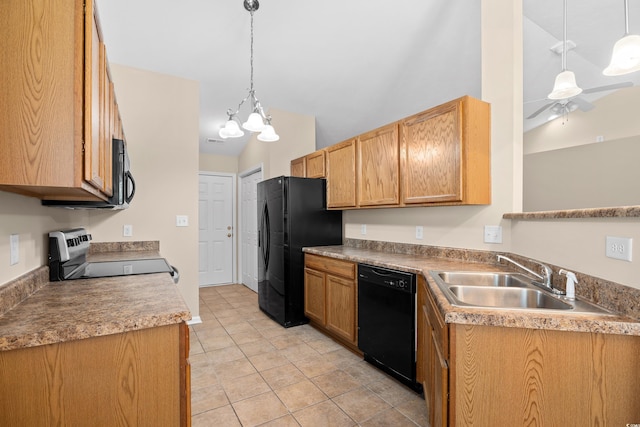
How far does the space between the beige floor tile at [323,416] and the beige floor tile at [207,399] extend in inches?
21.3

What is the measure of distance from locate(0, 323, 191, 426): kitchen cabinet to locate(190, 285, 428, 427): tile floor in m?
0.95

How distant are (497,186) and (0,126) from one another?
103 inches

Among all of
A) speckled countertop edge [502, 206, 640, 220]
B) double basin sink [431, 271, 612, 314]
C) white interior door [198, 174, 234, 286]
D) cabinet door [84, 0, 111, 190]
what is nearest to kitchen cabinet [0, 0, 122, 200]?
cabinet door [84, 0, 111, 190]

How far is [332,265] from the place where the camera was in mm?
2988

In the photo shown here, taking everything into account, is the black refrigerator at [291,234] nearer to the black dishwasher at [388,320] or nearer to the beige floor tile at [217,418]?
the black dishwasher at [388,320]

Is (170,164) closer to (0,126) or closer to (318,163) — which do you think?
(318,163)

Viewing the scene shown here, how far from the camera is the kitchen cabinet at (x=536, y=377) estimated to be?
1101 mm

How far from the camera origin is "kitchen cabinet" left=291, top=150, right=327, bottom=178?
12.1 ft

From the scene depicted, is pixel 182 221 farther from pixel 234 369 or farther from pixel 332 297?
pixel 332 297

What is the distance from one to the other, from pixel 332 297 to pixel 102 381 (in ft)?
7.07

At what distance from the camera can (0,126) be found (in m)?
0.88

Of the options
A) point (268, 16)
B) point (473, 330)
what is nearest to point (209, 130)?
point (268, 16)

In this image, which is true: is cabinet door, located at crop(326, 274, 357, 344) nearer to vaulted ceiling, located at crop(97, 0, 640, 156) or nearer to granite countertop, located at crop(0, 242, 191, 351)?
granite countertop, located at crop(0, 242, 191, 351)

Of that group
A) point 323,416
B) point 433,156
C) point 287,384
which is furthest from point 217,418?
point 433,156
